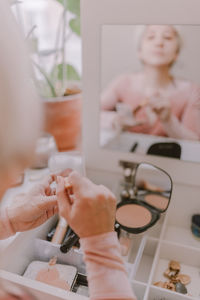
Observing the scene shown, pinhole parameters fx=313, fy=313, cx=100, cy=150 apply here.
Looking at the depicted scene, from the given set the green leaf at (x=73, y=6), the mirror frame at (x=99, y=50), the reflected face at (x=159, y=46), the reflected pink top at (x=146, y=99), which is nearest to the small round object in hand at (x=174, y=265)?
the mirror frame at (x=99, y=50)

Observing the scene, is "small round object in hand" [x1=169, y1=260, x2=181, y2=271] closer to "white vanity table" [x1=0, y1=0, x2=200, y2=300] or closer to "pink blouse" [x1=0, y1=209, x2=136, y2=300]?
"white vanity table" [x1=0, y1=0, x2=200, y2=300]

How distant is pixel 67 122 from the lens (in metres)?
1.01

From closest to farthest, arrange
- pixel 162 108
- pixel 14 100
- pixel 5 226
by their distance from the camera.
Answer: pixel 14 100
pixel 5 226
pixel 162 108

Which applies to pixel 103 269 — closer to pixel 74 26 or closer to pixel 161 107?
pixel 161 107

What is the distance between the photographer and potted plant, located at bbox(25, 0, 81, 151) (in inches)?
37.1

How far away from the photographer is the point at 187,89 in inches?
29.3

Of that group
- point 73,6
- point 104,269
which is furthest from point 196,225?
point 73,6

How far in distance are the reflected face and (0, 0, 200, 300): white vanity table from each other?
36 mm

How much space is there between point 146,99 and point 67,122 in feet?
0.99

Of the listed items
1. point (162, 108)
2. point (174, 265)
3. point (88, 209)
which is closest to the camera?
point (88, 209)

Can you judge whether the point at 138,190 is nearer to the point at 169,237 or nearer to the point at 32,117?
the point at 169,237

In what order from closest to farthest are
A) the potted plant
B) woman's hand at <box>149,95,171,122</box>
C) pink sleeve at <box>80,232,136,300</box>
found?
pink sleeve at <box>80,232,136,300</box> → woman's hand at <box>149,95,171,122</box> → the potted plant

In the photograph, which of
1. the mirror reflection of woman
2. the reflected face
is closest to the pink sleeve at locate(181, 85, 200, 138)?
the mirror reflection of woman

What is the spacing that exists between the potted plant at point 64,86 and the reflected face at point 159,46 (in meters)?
0.25
